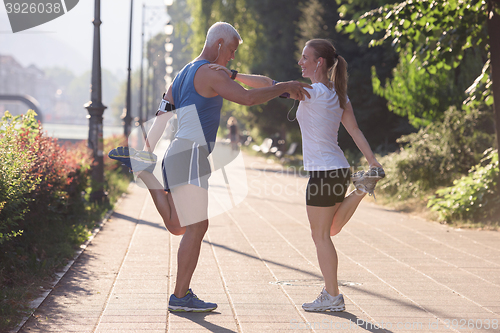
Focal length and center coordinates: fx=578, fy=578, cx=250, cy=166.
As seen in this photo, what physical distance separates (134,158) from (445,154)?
30.2 feet

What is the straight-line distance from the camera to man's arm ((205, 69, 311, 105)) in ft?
13.6

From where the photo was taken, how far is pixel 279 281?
565cm

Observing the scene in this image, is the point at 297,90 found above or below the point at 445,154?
above

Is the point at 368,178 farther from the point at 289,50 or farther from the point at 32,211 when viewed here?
the point at 289,50

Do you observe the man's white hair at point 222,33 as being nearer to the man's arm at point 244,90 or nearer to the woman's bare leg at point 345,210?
the man's arm at point 244,90

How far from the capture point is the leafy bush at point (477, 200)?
9547 millimetres

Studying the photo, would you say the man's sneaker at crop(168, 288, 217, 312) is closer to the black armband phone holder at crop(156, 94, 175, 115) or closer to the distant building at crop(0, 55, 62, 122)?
the black armband phone holder at crop(156, 94, 175, 115)

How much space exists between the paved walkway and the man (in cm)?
50

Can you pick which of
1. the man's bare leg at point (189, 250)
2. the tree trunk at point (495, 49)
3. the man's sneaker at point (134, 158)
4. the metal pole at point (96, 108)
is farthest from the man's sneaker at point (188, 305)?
the metal pole at point (96, 108)

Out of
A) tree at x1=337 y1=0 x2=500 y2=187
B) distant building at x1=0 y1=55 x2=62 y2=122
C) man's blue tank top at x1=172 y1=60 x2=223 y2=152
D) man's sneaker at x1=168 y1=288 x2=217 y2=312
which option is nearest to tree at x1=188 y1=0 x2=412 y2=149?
tree at x1=337 y1=0 x2=500 y2=187

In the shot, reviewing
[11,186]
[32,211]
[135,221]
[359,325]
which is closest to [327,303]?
[359,325]

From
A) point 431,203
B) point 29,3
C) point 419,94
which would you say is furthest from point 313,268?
point 419,94

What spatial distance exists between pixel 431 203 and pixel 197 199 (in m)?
7.02

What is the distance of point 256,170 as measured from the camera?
2348cm
